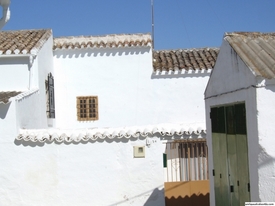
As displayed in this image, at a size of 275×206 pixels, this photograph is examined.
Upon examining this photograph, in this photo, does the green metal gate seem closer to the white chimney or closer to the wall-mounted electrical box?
Answer: the wall-mounted electrical box

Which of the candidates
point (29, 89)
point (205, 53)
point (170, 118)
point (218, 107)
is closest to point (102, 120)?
point (170, 118)

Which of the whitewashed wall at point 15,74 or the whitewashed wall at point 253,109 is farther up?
the whitewashed wall at point 15,74

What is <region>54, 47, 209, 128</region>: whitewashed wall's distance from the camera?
46.6 ft

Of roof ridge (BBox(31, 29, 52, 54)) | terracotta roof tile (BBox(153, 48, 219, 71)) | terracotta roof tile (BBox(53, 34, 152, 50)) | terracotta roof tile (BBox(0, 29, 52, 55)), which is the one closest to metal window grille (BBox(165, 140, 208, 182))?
terracotta roof tile (BBox(153, 48, 219, 71))

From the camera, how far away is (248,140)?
4988 millimetres

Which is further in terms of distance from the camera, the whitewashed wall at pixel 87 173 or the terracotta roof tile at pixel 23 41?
the terracotta roof tile at pixel 23 41

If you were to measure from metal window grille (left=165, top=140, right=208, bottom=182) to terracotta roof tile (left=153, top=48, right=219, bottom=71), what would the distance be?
487cm

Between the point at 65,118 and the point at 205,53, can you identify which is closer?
the point at 65,118

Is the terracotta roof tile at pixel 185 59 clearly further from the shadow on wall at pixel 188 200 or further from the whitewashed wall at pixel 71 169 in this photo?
the shadow on wall at pixel 188 200

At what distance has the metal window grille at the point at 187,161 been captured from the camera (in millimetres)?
9750

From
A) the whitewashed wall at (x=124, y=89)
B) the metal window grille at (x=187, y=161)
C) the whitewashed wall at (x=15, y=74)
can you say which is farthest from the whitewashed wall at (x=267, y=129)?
the whitewashed wall at (x=124, y=89)

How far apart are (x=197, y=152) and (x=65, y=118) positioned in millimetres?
6339

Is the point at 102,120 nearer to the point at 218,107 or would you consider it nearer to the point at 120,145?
the point at 120,145

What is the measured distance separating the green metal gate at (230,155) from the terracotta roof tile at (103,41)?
8.15 metres
